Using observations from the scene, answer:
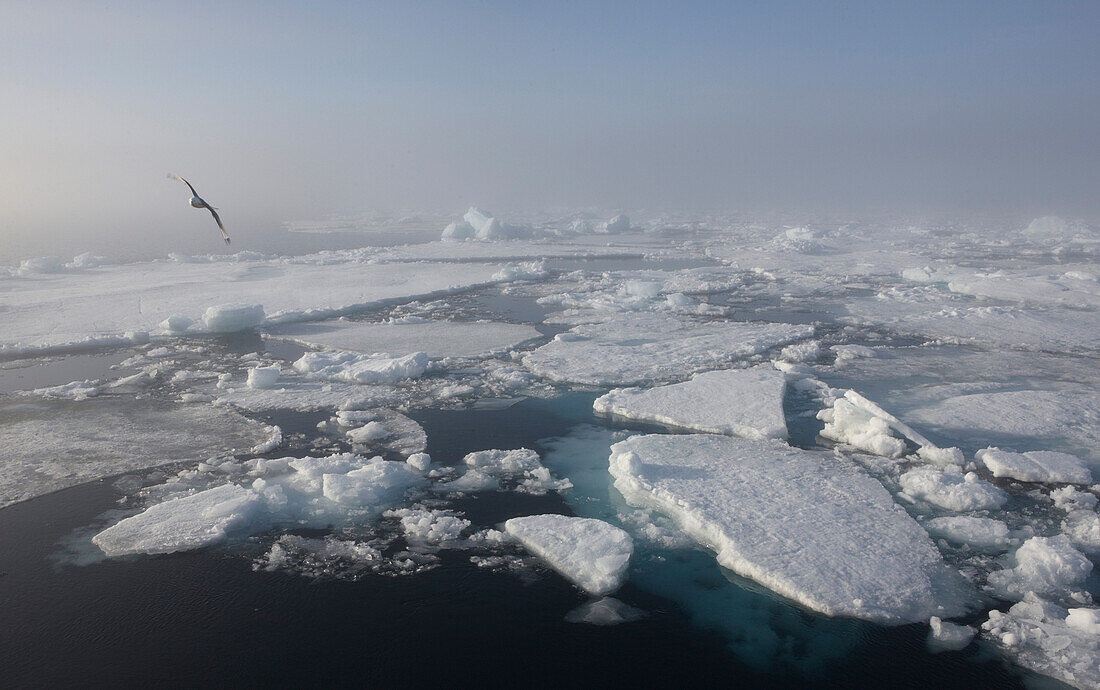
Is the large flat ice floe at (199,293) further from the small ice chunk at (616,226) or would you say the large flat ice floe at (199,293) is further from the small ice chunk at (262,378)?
the small ice chunk at (616,226)

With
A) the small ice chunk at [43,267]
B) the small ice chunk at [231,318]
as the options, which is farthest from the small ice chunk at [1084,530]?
the small ice chunk at [43,267]

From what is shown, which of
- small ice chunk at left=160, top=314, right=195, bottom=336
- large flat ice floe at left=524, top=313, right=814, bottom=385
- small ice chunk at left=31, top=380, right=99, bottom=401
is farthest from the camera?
small ice chunk at left=160, top=314, right=195, bottom=336

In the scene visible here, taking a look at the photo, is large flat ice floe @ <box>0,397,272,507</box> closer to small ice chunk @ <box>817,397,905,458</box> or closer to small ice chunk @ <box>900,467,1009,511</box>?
small ice chunk @ <box>817,397,905,458</box>

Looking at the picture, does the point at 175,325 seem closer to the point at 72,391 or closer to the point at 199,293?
the point at 72,391

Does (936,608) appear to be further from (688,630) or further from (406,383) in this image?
(406,383)

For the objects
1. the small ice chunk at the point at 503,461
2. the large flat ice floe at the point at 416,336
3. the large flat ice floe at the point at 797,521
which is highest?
the large flat ice floe at the point at 416,336

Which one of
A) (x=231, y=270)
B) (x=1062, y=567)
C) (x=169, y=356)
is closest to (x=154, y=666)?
(x=1062, y=567)

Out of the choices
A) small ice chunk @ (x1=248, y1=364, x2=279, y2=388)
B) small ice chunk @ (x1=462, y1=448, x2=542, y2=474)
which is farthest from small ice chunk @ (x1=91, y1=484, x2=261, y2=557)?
small ice chunk @ (x1=248, y1=364, x2=279, y2=388)

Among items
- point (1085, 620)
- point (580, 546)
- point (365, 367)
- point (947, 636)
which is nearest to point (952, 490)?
point (1085, 620)
